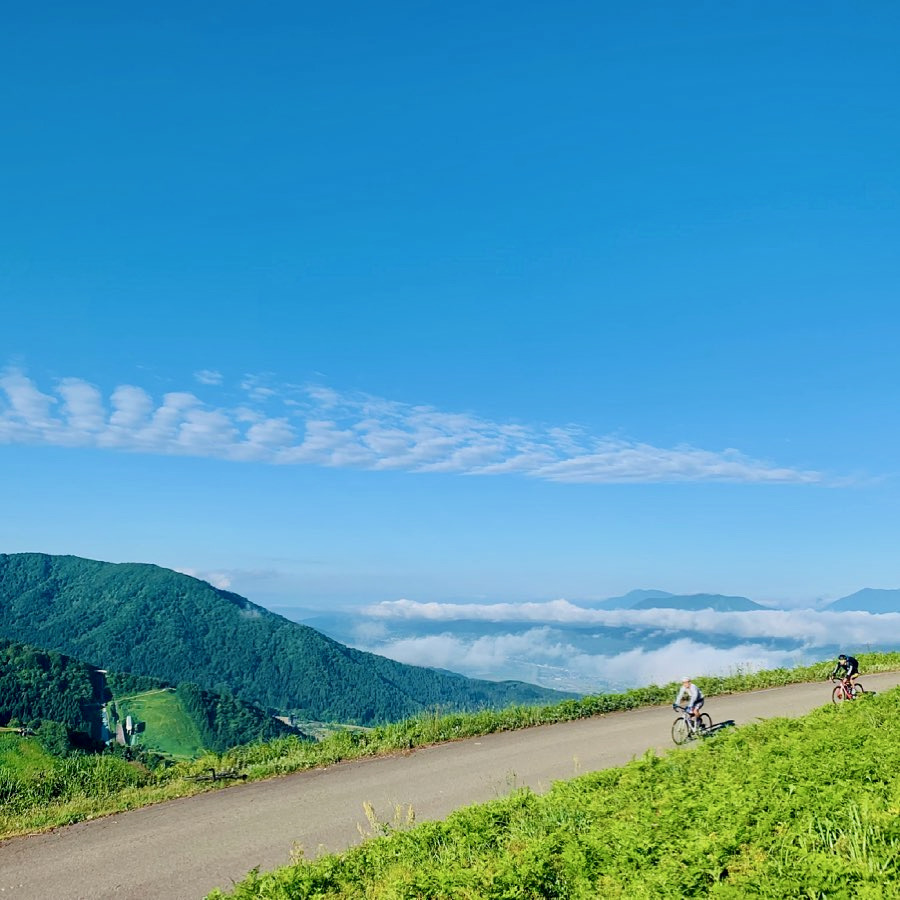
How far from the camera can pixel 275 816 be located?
15.1 meters

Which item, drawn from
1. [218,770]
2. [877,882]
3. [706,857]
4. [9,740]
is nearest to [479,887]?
[706,857]

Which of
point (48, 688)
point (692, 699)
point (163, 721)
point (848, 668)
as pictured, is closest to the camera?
point (692, 699)

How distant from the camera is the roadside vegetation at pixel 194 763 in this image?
15633mm

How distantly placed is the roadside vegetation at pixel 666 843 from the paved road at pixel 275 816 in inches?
99.4

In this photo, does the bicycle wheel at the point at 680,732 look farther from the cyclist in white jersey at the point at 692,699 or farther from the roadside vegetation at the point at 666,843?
the roadside vegetation at the point at 666,843

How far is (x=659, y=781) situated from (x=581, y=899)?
5538 millimetres

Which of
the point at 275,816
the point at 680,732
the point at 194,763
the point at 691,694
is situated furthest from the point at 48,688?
the point at 691,694

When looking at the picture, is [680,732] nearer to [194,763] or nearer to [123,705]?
[194,763]

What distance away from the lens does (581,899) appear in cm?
768

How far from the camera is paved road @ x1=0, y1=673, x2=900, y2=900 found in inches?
472

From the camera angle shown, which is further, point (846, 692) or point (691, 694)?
point (846, 692)

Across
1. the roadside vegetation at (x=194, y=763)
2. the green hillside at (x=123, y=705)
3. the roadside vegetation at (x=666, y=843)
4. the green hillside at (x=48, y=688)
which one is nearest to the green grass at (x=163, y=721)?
the green hillside at (x=123, y=705)

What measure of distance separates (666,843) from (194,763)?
15499mm

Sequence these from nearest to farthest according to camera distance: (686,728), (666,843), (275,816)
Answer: (666,843)
(275,816)
(686,728)
